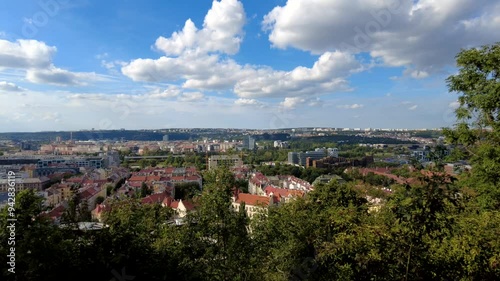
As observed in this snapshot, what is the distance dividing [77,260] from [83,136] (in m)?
197

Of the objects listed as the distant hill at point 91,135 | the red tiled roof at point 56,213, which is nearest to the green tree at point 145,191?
the red tiled roof at point 56,213

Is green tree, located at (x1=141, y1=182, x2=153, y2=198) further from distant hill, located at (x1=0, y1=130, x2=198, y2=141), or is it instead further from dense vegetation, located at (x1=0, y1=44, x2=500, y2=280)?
distant hill, located at (x1=0, y1=130, x2=198, y2=141)

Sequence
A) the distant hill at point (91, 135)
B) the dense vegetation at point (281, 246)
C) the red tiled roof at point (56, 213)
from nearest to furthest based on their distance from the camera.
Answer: the dense vegetation at point (281, 246) < the red tiled roof at point (56, 213) < the distant hill at point (91, 135)

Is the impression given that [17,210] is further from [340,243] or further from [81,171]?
[81,171]

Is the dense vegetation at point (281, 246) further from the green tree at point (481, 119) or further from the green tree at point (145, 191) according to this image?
the green tree at point (145, 191)

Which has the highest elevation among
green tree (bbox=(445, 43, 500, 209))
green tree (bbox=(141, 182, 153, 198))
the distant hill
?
green tree (bbox=(445, 43, 500, 209))

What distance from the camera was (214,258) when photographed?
5309mm

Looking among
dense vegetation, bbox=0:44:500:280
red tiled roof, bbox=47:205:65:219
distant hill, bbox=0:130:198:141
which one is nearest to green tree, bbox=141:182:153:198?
red tiled roof, bbox=47:205:65:219

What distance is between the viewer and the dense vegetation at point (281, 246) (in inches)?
146

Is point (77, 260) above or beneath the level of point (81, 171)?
above

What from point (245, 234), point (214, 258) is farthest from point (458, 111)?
point (214, 258)

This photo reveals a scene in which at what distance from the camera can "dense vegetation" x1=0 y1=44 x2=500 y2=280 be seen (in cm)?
370

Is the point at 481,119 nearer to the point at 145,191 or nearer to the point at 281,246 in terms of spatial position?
the point at 281,246

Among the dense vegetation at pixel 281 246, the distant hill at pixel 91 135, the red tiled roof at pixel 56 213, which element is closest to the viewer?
the dense vegetation at pixel 281 246
